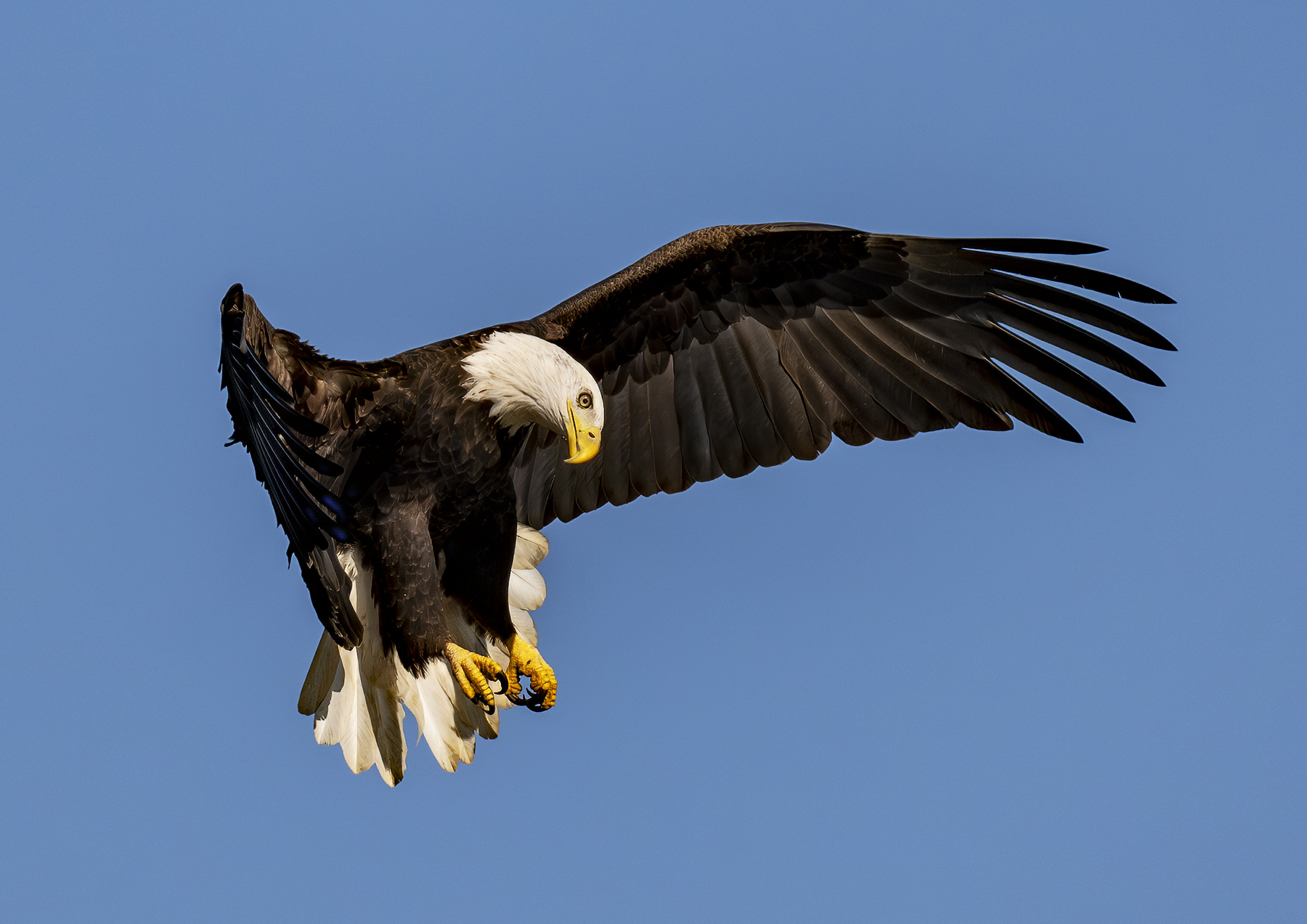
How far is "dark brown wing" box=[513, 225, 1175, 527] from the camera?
5723 millimetres

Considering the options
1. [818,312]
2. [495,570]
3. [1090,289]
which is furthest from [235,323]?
[1090,289]

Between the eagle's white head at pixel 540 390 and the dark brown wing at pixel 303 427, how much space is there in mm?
353

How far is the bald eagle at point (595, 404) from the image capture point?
17.0 ft

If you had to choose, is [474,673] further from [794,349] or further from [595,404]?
[794,349]

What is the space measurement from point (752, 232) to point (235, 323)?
6.96 feet

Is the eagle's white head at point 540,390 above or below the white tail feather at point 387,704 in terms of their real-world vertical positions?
above

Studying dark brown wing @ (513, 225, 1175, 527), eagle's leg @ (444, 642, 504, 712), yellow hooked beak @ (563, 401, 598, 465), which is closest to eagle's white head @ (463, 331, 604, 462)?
yellow hooked beak @ (563, 401, 598, 465)

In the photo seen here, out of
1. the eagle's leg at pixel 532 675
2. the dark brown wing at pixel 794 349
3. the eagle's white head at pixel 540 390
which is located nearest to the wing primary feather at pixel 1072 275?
the dark brown wing at pixel 794 349

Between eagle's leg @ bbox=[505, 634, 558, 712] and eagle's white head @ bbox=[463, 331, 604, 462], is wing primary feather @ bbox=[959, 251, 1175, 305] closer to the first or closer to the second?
eagle's white head @ bbox=[463, 331, 604, 462]

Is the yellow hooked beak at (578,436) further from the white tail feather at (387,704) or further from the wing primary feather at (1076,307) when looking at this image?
the wing primary feather at (1076,307)

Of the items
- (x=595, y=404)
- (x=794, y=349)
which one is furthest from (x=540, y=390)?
(x=794, y=349)

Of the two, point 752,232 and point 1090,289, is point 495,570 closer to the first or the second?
point 752,232

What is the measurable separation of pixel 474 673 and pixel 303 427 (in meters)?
1.33

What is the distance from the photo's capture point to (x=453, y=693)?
583 cm
